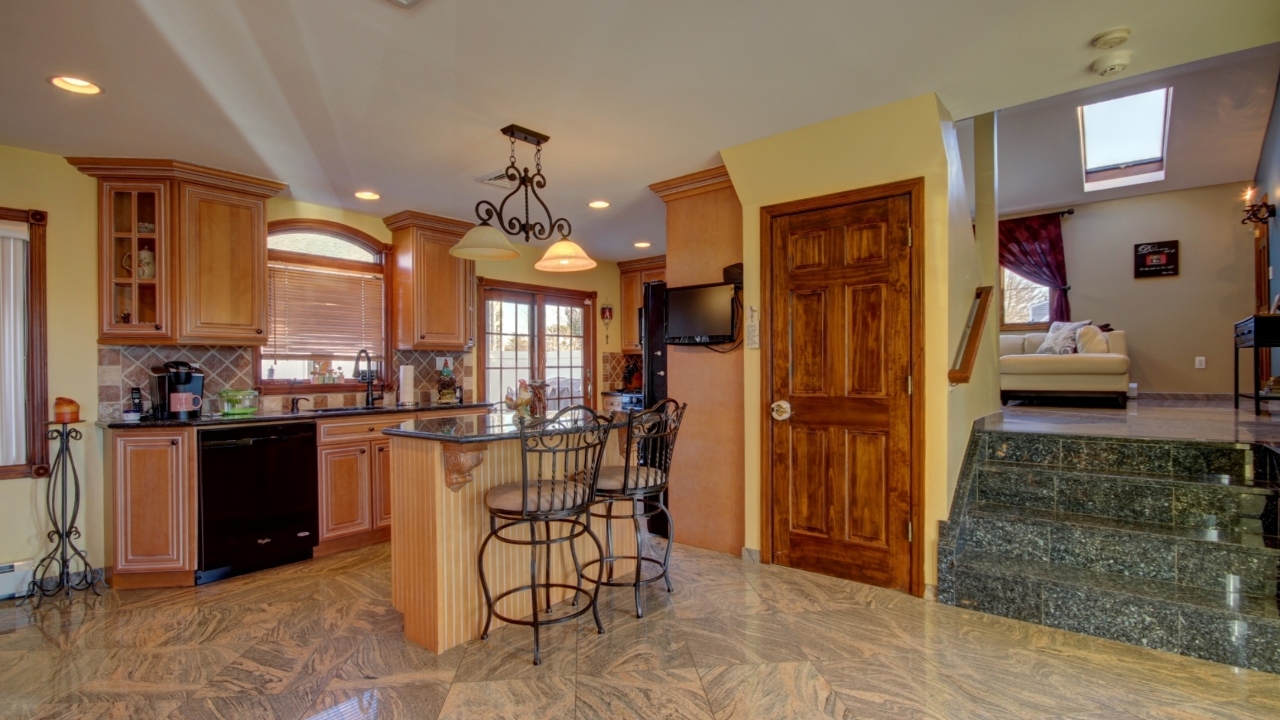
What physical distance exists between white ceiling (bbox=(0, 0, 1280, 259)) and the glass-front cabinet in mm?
282

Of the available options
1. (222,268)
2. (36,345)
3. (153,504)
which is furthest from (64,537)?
(222,268)

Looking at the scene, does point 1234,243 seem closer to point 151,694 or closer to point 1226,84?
point 1226,84

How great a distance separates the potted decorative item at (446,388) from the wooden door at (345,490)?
3.15ft

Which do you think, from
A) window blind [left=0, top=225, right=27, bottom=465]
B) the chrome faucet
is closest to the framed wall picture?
the chrome faucet

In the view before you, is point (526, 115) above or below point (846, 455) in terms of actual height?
above

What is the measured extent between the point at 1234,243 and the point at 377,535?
901 cm

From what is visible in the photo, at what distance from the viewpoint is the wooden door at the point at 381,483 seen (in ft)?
13.2

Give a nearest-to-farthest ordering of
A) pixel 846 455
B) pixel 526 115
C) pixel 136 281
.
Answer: pixel 526 115 < pixel 846 455 < pixel 136 281

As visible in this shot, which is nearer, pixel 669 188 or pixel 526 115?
pixel 526 115

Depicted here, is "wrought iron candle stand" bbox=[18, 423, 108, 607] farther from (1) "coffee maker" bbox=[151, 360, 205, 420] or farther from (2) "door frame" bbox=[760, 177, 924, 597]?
(2) "door frame" bbox=[760, 177, 924, 597]

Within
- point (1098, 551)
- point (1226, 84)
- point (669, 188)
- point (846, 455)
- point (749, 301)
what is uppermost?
point (1226, 84)

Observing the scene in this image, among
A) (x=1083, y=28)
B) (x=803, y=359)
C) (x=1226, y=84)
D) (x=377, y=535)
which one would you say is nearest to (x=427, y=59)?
(x=803, y=359)

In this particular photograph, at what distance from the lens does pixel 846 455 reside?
3.08 meters

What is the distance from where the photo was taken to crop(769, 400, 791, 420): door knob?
3271 millimetres
